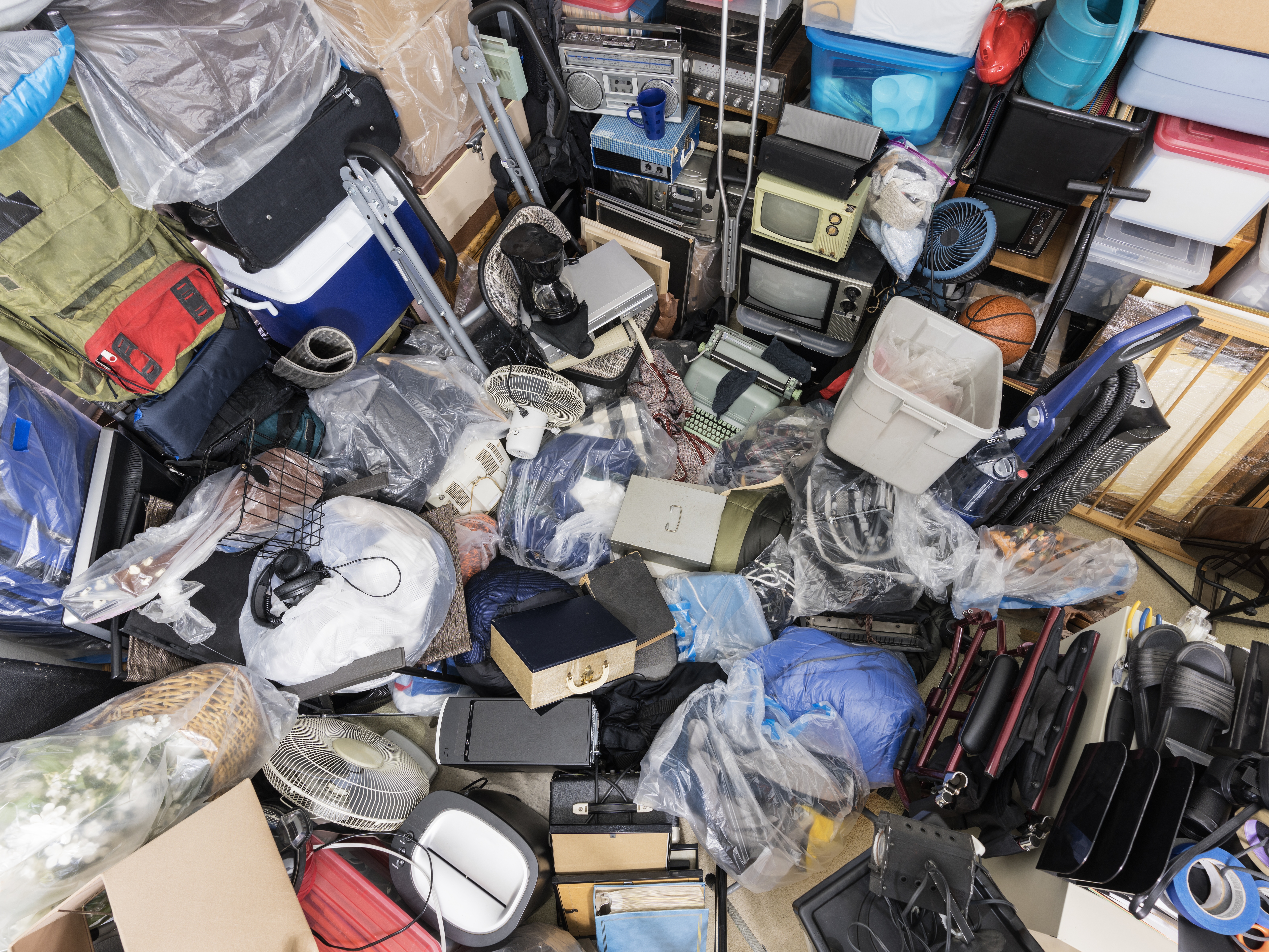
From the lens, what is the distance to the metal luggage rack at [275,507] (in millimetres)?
1778

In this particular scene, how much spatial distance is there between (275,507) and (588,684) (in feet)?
3.12

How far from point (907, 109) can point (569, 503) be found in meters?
1.54

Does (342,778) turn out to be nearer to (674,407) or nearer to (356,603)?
(356,603)

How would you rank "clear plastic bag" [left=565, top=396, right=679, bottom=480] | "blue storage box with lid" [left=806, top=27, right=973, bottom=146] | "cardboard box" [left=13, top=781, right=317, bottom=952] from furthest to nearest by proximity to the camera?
"clear plastic bag" [left=565, top=396, right=679, bottom=480] < "blue storage box with lid" [left=806, top=27, right=973, bottom=146] < "cardboard box" [left=13, top=781, right=317, bottom=952]

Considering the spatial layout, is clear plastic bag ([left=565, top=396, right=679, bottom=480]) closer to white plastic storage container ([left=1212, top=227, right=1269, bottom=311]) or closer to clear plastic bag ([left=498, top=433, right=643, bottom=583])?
clear plastic bag ([left=498, top=433, right=643, bottom=583])

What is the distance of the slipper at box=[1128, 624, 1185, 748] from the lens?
4.53 ft

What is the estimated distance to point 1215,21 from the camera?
4.81 feet

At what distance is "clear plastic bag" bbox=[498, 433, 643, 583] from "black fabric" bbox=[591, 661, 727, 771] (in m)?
0.39

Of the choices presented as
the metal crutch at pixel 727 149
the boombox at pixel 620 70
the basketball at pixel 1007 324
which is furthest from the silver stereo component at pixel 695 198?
the basketball at pixel 1007 324

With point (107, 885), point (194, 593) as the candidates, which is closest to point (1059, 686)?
point (107, 885)

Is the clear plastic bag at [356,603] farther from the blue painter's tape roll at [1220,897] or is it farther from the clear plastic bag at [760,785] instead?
the blue painter's tape roll at [1220,897]

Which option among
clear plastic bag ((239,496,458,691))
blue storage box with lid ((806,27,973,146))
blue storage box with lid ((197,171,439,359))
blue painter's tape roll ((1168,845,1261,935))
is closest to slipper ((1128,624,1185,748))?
blue painter's tape roll ((1168,845,1261,935))

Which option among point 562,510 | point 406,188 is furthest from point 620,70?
point 562,510

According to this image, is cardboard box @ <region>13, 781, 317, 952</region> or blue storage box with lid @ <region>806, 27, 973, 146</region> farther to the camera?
blue storage box with lid @ <region>806, 27, 973, 146</region>
